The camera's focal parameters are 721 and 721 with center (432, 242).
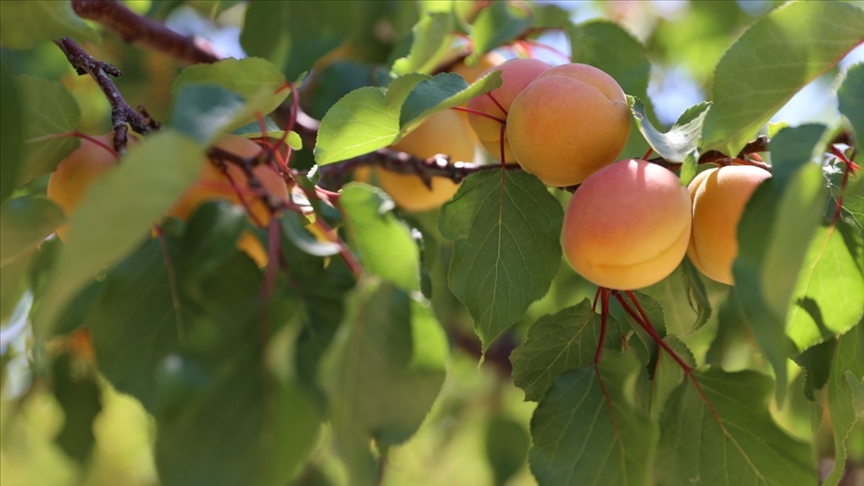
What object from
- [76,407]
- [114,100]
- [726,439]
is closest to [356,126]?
[114,100]

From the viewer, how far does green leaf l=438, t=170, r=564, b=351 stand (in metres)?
0.68

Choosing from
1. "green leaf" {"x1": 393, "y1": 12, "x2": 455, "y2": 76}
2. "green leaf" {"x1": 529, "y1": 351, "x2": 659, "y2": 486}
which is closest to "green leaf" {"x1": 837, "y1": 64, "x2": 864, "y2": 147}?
"green leaf" {"x1": 529, "y1": 351, "x2": 659, "y2": 486}

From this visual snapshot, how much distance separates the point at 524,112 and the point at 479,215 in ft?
0.37

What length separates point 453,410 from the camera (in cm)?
199

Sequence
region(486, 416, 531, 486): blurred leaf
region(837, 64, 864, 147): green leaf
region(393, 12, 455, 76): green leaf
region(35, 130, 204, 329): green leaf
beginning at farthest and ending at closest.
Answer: region(486, 416, 531, 486): blurred leaf, region(393, 12, 455, 76): green leaf, region(837, 64, 864, 147): green leaf, region(35, 130, 204, 329): green leaf

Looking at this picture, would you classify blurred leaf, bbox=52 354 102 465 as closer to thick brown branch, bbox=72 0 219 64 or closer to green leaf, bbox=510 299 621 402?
thick brown branch, bbox=72 0 219 64

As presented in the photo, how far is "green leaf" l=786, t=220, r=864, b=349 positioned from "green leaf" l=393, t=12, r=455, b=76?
484 mm

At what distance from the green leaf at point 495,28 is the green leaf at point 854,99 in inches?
21.2

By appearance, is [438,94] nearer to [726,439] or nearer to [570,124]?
[570,124]

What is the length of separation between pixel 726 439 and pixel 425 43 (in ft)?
1.79

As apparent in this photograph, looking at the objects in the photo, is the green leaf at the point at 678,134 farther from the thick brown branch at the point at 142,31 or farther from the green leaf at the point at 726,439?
the thick brown branch at the point at 142,31

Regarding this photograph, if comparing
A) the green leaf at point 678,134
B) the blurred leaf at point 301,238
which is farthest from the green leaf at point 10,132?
the green leaf at point 678,134

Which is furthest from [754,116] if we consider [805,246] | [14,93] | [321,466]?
[321,466]

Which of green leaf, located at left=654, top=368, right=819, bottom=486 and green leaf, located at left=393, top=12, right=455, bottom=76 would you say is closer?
green leaf, located at left=654, top=368, right=819, bottom=486
